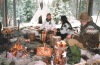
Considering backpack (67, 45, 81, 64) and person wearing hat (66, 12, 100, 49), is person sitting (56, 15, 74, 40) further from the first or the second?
backpack (67, 45, 81, 64)

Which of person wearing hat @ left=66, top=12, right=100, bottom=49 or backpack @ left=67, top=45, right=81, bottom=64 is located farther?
person wearing hat @ left=66, top=12, right=100, bottom=49

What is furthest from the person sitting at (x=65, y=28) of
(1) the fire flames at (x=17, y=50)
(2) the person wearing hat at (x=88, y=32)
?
(1) the fire flames at (x=17, y=50)

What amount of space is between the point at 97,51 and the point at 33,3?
50.2 ft

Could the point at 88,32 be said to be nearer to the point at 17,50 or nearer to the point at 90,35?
the point at 90,35

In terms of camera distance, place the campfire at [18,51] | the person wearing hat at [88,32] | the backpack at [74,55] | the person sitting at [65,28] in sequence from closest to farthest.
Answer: the backpack at [74,55] < the campfire at [18,51] < the person wearing hat at [88,32] < the person sitting at [65,28]

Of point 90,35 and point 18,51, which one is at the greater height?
point 90,35

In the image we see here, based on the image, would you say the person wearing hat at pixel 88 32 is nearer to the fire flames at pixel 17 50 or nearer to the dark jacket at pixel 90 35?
Result: the dark jacket at pixel 90 35

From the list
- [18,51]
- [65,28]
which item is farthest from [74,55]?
[65,28]

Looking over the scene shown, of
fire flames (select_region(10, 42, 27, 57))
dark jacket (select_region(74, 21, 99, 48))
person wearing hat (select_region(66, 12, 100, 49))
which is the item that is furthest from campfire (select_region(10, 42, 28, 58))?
dark jacket (select_region(74, 21, 99, 48))

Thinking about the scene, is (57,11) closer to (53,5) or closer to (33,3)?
(53,5)

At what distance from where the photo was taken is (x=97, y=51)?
474 centimetres

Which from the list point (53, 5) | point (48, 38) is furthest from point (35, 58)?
point (53, 5)

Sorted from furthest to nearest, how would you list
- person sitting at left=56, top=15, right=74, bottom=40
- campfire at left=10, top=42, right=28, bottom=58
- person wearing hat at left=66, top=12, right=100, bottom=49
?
person sitting at left=56, top=15, right=74, bottom=40
person wearing hat at left=66, top=12, right=100, bottom=49
campfire at left=10, top=42, right=28, bottom=58

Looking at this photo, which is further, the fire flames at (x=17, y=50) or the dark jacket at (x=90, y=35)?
the dark jacket at (x=90, y=35)
